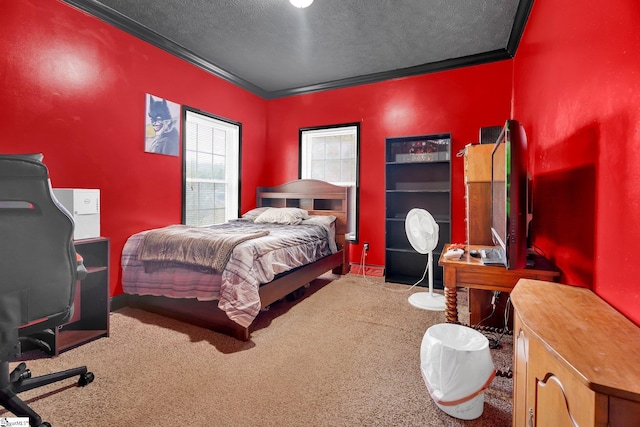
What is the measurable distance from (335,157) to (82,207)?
316 centimetres

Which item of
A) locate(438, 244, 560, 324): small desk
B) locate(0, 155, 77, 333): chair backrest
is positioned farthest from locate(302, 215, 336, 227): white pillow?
locate(0, 155, 77, 333): chair backrest

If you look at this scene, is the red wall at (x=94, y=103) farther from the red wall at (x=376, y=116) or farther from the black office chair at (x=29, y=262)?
the black office chair at (x=29, y=262)

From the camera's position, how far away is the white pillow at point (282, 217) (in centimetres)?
387

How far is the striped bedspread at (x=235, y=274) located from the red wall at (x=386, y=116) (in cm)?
143

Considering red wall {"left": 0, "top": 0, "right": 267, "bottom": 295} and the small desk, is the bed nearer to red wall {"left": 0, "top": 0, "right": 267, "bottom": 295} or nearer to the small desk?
red wall {"left": 0, "top": 0, "right": 267, "bottom": 295}

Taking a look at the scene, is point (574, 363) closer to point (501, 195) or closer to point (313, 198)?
point (501, 195)

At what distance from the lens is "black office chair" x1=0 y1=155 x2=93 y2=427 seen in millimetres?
1280

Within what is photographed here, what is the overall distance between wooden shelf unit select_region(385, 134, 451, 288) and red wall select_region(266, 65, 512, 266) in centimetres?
14

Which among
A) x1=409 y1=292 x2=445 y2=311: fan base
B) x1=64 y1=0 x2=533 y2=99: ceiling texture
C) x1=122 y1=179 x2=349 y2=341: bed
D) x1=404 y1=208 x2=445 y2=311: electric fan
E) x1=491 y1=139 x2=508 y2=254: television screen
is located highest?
x1=64 y1=0 x2=533 y2=99: ceiling texture

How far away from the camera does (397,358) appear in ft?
6.71

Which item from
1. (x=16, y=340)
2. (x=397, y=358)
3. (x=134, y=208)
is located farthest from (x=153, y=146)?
(x=397, y=358)

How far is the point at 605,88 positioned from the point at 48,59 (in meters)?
3.57

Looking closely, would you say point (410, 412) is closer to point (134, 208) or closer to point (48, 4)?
point (134, 208)

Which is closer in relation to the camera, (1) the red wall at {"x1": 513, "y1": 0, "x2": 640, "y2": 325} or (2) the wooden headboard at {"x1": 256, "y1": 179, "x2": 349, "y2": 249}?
(1) the red wall at {"x1": 513, "y1": 0, "x2": 640, "y2": 325}
